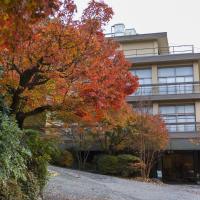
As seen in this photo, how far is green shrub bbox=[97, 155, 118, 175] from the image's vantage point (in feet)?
86.9

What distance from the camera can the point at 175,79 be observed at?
35.2m

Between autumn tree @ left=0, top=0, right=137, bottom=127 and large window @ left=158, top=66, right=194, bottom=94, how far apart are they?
22.6 meters

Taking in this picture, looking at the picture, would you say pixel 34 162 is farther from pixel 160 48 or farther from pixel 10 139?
pixel 160 48

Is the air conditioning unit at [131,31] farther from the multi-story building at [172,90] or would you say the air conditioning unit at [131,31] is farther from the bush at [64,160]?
the bush at [64,160]

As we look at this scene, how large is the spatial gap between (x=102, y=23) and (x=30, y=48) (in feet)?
8.20

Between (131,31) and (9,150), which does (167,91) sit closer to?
(131,31)

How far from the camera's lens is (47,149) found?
11.0 meters

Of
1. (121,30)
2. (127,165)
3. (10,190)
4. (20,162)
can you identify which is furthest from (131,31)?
(10,190)

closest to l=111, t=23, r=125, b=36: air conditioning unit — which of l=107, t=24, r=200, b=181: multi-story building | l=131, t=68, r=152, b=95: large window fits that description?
l=107, t=24, r=200, b=181: multi-story building

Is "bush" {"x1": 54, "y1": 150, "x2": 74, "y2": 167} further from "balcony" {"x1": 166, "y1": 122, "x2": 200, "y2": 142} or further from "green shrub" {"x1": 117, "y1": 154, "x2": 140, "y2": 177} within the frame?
"balcony" {"x1": 166, "y1": 122, "x2": 200, "y2": 142}

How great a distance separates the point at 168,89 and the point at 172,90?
35 cm

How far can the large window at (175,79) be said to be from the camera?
3475 centimetres

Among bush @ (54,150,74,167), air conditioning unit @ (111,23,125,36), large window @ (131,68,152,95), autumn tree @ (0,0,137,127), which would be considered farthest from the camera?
air conditioning unit @ (111,23,125,36)

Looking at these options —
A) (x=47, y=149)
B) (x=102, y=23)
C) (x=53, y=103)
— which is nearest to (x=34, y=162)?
(x=47, y=149)
